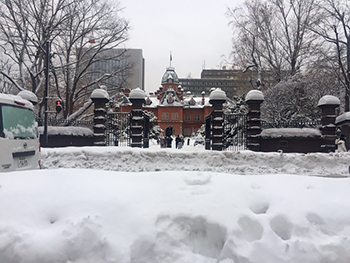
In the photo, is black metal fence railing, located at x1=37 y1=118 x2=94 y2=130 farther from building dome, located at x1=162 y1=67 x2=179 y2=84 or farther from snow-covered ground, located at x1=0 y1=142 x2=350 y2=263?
building dome, located at x1=162 y1=67 x2=179 y2=84

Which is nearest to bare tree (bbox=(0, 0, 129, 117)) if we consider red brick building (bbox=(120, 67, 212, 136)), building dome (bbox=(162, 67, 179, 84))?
red brick building (bbox=(120, 67, 212, 136))

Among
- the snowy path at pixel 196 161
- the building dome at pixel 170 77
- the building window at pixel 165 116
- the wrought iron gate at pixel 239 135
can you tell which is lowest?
the snowy path at pixel 196 161

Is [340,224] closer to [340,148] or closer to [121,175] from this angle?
[121,175]

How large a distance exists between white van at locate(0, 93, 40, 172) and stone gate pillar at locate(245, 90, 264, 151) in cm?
1125

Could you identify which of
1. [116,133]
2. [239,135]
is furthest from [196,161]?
[116,133]

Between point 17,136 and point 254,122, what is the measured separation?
12138mm

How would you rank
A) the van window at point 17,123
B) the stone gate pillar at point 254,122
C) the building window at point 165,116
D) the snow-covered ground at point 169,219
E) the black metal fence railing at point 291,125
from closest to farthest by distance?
the snow-covered ground at point 169,219 < the van window at point 17,123 < the stone gate pillar at point 254,122 < the black metal fence railing at point 291,125 < the building window at point 165,116

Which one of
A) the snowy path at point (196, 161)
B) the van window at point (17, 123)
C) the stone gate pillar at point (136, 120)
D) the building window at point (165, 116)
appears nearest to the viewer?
the van window at point (17, 123)

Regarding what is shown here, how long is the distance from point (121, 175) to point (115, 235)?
1.43 meters

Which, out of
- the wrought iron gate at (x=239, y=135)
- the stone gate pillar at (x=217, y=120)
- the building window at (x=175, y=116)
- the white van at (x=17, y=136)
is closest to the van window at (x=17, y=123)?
the white van at (x=17, y=136)

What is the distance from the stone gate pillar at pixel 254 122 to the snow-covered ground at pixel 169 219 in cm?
1164

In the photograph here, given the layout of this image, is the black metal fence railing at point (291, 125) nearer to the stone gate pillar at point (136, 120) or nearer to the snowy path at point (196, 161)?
the snowy path at point (196, 161)

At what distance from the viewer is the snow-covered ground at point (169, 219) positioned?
259 centimetres

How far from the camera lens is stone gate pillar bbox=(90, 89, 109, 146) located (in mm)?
15660
